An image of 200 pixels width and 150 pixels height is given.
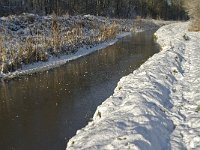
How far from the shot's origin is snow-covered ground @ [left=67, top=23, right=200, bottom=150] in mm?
9648

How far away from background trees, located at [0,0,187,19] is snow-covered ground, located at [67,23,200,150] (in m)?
36.3

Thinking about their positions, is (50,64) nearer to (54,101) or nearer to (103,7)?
(54,101)

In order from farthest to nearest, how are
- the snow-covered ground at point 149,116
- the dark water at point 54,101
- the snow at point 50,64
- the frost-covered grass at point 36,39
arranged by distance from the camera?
the frost-covered grass at point 36,39 → the snow at point 50,64 → the dark water at point 54,101 → the snow-covered ground at point 149,116

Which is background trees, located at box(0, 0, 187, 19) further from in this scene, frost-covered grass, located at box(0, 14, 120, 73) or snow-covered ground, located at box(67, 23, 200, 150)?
snow-covered ground, located at box(67, 23, 200, 150)

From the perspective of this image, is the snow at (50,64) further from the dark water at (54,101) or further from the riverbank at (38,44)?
the dark water at (54,101)

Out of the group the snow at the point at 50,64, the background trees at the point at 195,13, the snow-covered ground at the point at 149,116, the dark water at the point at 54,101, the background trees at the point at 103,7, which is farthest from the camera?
the background trees at the point at 103,7

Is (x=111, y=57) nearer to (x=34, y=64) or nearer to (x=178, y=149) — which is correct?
(x=34, y=64)

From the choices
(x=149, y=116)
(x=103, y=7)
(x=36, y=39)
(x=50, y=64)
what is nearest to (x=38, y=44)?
(x=36, y=39)

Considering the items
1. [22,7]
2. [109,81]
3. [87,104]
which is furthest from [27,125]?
[22,7]

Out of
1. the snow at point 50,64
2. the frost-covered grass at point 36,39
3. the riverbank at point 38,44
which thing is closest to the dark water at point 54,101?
the snow at point 50,64

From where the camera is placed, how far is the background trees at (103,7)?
60.9 metres

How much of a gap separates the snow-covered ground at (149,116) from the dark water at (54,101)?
38.4 inches

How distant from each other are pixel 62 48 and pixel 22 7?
121 feet

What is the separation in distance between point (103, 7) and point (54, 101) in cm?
6429
